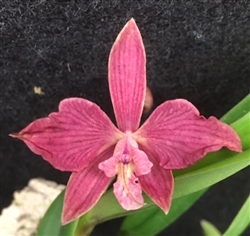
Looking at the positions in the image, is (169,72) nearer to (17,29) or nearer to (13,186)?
(17,29)

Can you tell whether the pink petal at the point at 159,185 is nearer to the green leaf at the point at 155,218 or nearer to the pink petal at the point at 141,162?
the pink petal at the point at 141,162

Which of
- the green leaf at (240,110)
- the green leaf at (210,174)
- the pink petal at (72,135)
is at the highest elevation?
the pink petal at (72,135)

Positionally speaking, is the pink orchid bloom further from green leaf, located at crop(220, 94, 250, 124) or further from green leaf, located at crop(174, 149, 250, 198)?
green leaf, located at crop(220, 94, 250, 124)

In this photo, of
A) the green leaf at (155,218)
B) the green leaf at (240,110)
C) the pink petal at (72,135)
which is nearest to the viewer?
the pink petal at (72,135)

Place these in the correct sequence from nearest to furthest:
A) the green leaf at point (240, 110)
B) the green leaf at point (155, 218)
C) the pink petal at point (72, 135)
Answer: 1. the pink petal at point (72, 135)
2. the green leaf at point (240, 110)
3. the green leaf at point (155, 218)

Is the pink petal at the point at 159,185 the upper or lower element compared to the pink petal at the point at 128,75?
lower

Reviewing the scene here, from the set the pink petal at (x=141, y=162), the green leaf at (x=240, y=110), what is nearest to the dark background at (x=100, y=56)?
the green leaf at (x=240, y=110)

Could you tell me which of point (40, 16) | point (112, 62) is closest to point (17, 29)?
point (40, 16)

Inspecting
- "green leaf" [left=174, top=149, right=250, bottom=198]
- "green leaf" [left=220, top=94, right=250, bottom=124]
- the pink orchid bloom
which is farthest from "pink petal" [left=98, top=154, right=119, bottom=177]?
"green leaf" [left=220, top=94, right=250, bottom=124]
